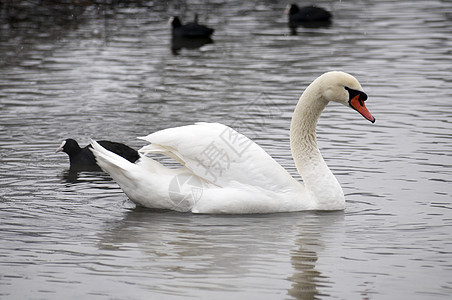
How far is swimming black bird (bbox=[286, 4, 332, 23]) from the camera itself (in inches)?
1061

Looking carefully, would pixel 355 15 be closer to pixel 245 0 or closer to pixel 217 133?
pixel 245 0

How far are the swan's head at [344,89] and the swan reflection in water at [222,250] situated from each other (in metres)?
1.14

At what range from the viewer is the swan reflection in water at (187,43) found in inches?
901

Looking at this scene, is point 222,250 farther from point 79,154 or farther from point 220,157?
point 79,154

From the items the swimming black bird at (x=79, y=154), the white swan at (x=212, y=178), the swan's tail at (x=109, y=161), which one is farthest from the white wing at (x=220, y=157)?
the swimming black bird at (x=79, y=154)

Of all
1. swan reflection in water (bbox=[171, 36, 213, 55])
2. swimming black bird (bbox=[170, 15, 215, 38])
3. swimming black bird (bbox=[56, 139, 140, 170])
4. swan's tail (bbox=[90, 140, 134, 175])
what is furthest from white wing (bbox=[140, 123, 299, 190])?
swimming black bird (bbox=[170, 15, 215, 38])

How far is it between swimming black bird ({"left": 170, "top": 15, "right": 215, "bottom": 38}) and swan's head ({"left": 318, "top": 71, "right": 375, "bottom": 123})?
14.8 m

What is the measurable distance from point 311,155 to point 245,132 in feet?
11.4

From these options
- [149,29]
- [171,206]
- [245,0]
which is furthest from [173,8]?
[171,206]

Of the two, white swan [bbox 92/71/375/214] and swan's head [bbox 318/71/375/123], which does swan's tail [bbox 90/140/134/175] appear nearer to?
white swan [bbox 92/71/375/214]

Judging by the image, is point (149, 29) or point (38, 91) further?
point (149, 29)

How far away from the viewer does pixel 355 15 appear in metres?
28.1

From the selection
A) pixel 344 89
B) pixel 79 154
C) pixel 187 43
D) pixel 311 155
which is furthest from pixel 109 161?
pixel 187 43

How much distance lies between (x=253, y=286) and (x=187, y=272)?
0.61 m
